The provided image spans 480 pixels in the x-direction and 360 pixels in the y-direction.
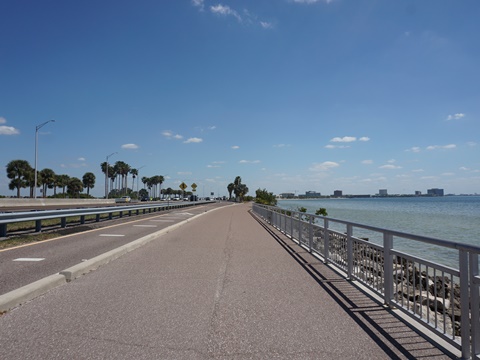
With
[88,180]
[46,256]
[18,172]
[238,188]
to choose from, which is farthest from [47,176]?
[46,256]

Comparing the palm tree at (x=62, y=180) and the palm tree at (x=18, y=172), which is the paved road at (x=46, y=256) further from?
the palm tree at (x=62, y=180)

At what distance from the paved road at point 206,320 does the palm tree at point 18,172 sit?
275 feet

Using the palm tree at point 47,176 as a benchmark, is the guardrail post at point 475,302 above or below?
below

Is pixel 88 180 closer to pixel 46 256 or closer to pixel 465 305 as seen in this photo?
pixel 46 256

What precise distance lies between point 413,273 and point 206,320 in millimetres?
2877

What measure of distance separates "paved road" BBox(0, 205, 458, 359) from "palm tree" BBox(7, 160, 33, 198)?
83.9m

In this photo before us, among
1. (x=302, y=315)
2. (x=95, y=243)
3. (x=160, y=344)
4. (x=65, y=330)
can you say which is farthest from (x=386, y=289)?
(x=95, y=243)

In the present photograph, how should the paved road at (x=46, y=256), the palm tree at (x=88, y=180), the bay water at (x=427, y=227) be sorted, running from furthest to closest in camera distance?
the palm tree at (x=88, y=180)
the bay water at (x=427, y=227)
the paved road at (x=46, y=256)

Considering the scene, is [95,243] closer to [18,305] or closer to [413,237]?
[18,305]

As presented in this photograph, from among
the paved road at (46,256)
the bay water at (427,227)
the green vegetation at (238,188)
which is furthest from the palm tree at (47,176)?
the paved road at (46,256)

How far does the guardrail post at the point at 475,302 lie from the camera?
3781 millimetres

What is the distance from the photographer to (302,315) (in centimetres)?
541

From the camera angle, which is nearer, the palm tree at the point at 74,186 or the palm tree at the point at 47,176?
the palm tree at the point at 47,176

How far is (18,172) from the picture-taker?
264 ft
